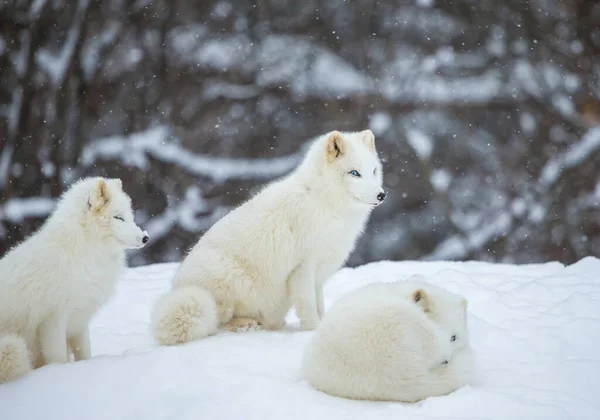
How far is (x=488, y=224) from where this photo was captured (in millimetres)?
8125

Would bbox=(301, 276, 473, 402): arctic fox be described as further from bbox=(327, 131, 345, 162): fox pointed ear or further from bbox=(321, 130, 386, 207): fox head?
bbox=(327, 131, 345, 162): fox pointed ear

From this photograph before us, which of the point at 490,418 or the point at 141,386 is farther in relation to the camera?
the point at 141,386

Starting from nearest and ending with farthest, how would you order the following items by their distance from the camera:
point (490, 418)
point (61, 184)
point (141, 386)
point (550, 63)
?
point (490, 418) → point (141, 386) → point (61, 184) → point (550, 63)

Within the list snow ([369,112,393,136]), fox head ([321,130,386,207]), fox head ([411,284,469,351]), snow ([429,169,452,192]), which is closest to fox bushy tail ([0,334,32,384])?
fox head ([411,284,469,351])

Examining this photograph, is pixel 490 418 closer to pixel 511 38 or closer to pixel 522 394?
pixel 522 394

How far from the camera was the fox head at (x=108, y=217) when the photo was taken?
3.05 metres

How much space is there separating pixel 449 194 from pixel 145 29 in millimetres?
4742

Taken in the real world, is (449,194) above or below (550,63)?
below

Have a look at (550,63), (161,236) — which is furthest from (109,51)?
(550,63)

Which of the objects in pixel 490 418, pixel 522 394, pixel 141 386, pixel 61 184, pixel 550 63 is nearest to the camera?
pixel 490 418

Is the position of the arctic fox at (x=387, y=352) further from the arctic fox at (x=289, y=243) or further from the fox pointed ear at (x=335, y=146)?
the fox pointed ear at (x=335, y=146)

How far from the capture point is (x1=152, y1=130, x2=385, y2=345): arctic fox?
3453 millimetres

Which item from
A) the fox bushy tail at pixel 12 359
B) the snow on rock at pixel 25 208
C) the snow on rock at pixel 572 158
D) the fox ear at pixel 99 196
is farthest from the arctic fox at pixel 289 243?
the snow on rock at pixel 572 158

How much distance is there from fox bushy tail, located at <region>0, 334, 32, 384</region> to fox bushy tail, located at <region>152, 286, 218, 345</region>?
695 millimetres
